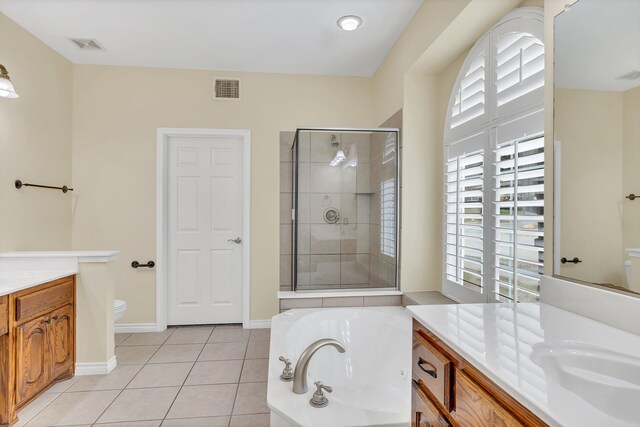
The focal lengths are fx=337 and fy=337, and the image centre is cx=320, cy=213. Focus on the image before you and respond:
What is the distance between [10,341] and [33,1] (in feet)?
7.27

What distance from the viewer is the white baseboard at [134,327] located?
3.34 m

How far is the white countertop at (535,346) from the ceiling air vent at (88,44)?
131 inches

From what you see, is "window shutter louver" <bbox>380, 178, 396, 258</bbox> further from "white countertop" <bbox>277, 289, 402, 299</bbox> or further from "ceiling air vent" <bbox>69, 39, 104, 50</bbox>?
"ceiling air vent" <bbox>69, 39, 104, 50</bbox>

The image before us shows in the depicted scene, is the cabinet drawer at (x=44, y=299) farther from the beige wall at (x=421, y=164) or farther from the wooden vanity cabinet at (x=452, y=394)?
the beige wall at (x=421, y=164)

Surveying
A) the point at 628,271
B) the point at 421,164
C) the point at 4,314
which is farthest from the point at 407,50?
the point at 4,314

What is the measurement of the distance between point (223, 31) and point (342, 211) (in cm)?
174

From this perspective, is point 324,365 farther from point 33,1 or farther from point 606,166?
point 33,1

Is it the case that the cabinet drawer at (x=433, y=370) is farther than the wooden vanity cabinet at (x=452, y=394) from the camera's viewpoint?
Yes

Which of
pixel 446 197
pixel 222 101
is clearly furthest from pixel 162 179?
pixel 446 197

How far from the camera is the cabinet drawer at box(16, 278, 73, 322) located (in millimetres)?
1950

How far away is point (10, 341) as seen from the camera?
→ 6.16 feet

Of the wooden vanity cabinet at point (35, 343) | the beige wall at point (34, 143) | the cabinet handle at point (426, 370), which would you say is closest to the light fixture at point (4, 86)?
the beige wall at point (34, 143)

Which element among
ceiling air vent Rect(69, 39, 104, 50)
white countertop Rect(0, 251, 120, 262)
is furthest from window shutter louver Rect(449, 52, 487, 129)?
ceiling air vent Rect(69, 39, 104, 50)

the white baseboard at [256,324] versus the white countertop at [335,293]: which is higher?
the white countertop at [335,293]
